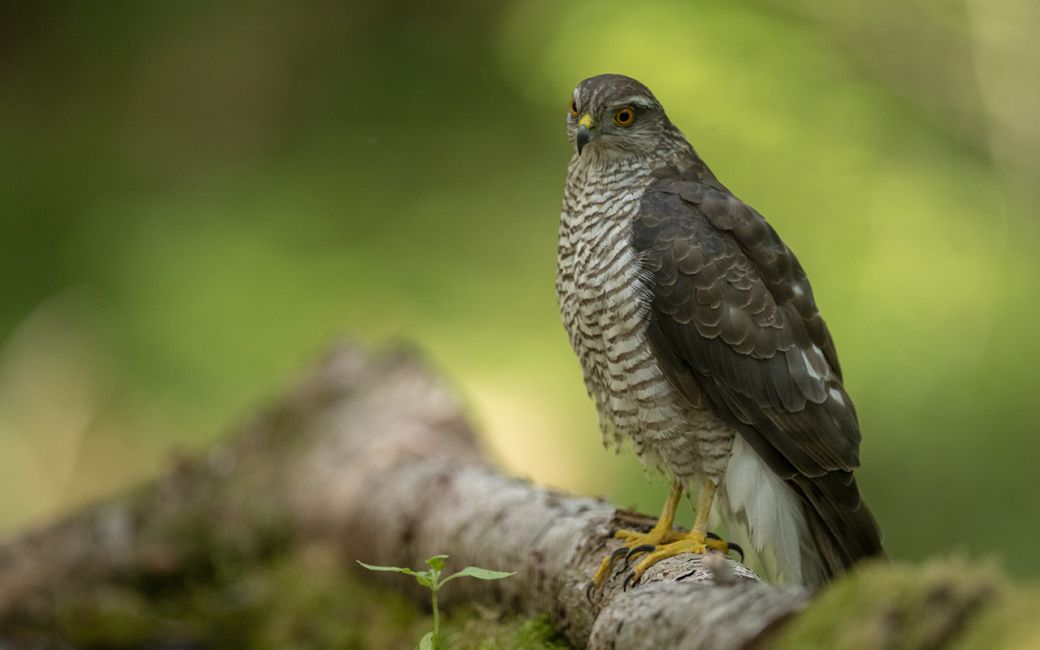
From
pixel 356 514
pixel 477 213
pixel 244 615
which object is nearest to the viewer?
pixel 244 615

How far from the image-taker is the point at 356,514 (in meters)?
4.96

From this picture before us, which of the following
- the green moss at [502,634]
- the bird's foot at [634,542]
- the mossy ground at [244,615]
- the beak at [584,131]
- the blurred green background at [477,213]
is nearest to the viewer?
the bird's foot at [634,542]

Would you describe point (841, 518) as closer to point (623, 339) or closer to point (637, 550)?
point (637, 550)

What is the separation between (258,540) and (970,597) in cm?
391

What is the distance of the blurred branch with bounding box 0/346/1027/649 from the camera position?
368cm

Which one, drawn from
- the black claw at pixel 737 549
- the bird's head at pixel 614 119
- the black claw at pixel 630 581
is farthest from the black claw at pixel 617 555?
the bird's head at pixel 614 119

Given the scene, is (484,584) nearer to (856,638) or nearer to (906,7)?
(856,638)

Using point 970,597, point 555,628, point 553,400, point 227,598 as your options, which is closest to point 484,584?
point 555,628

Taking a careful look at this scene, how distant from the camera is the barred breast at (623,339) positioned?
3.60m

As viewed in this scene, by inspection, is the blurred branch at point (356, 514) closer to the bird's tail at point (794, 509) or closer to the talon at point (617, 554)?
the talon at point (617, 554)

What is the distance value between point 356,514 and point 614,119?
2.09m

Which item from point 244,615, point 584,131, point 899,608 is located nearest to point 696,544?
point 584,131

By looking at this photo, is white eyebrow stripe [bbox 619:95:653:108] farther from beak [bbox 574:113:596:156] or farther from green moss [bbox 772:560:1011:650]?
green moss [bbox 772:560:1011:650]

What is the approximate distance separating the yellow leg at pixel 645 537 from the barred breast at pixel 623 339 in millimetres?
178
